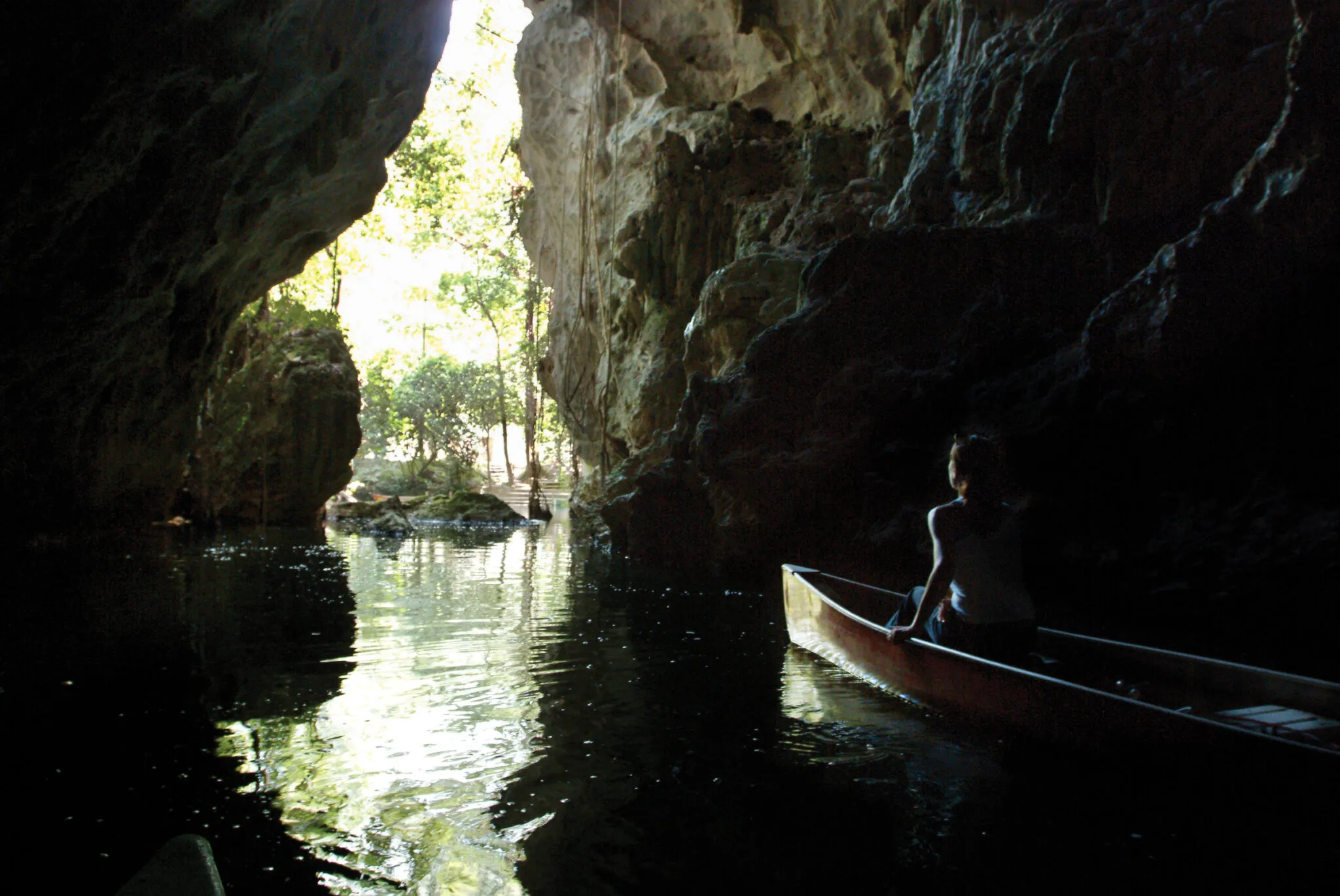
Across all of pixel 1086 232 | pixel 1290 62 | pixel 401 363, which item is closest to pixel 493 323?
pixel 401 363

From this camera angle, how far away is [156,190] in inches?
258

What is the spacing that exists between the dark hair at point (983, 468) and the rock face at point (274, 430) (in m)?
16.2

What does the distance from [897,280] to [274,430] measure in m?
13.6

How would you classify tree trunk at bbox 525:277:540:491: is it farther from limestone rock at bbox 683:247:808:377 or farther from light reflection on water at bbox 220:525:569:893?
light reflection on water at bbox 220:525:569:893

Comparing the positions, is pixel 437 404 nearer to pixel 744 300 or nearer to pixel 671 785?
pixel 744 300

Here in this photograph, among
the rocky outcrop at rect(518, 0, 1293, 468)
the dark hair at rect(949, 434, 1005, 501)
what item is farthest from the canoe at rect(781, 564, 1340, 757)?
the rocky outcrop at rect(518, 0, 1293, 468)

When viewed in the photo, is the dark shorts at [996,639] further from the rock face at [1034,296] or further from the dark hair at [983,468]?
the rock face at [1034,296]

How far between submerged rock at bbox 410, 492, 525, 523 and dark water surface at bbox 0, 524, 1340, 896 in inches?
693

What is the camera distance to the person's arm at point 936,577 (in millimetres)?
4426

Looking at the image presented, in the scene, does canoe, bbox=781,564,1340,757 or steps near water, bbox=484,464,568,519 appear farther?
steps near water, bbox=484,464,568,519

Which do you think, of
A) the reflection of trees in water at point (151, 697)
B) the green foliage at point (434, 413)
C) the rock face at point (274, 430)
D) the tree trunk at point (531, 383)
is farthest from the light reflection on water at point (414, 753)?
the green foliage at point (434, 413)

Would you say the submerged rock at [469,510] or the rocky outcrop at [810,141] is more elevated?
the rocky outcrop at [810,141]

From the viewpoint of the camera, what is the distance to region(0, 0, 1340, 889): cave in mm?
6082

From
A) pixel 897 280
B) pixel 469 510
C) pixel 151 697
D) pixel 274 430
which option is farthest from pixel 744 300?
pixel 469 510
